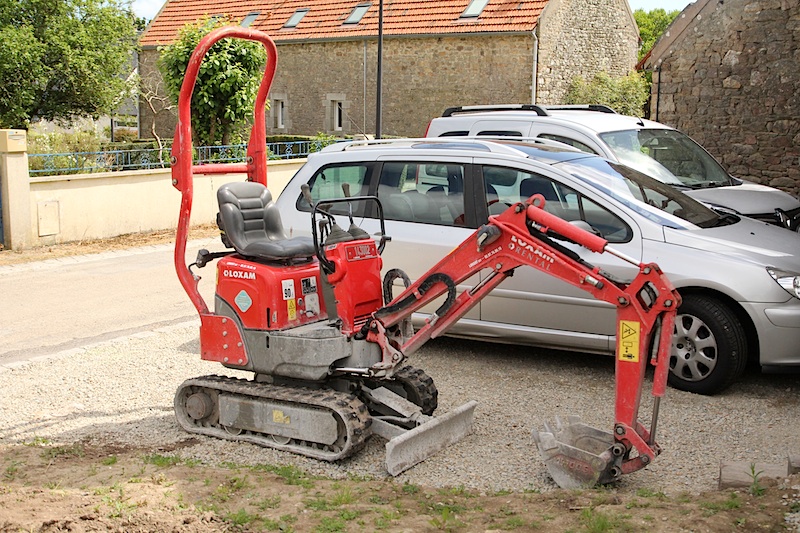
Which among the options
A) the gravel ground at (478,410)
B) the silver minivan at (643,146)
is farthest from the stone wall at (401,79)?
the gravel ground at (478,410)

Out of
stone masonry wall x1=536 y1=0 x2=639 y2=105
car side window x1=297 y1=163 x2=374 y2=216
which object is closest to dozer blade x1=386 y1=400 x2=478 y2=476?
car side window x1=297 y1=163 x2=374 y2=216

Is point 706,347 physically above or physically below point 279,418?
above

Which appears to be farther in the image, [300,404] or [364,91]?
[364,91]

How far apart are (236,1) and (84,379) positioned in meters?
30.9

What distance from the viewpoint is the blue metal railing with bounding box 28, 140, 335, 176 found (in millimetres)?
16172

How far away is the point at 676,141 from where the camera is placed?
1242 centimetres

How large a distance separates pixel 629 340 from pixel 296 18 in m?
31.0

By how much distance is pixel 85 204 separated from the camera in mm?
16344

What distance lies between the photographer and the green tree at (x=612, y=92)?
30.9 meters

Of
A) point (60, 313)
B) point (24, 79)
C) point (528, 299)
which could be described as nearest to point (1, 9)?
point (24, 79)

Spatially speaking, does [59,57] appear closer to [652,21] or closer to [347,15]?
[347,15]

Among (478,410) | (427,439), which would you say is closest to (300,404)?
(427,439)

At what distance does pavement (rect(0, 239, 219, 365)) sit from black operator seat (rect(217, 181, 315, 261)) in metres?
3.33

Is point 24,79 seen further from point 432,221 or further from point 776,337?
point 776,337
